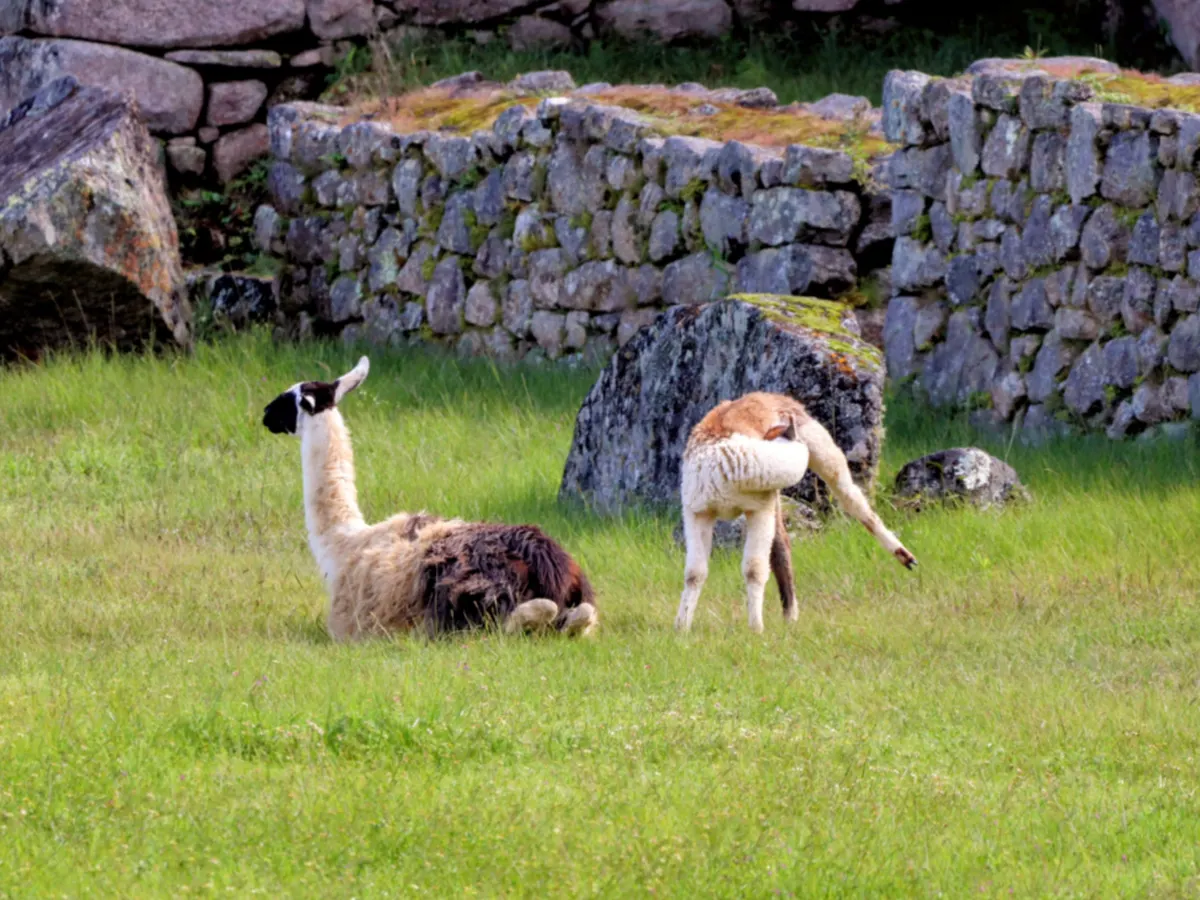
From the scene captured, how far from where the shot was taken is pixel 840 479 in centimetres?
839

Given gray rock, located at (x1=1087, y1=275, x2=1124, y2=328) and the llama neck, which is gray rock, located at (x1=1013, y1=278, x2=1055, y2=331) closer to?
gray rock, located at (x1=1087, y1=275, x2=1124, y2=328)

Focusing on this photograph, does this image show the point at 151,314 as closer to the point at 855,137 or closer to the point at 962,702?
the point at 855,137

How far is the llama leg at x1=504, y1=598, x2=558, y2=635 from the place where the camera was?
7.59 metres

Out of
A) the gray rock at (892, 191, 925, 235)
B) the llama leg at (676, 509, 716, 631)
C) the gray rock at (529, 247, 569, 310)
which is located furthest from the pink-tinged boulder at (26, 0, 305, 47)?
the llama leg at (676, 509, 716, 631)

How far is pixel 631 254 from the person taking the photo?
13.7 metres

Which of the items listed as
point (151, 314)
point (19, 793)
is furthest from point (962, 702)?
point (151, 314)

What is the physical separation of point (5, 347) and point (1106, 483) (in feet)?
28.3

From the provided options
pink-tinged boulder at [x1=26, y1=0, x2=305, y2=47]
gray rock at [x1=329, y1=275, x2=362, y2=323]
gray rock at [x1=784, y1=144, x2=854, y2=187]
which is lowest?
gray rock at [x1=329, y1=275, x2=362, y2=323]

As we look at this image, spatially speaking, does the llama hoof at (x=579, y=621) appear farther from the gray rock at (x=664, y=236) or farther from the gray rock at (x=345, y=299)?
the gray rock at (x=345, y=299)

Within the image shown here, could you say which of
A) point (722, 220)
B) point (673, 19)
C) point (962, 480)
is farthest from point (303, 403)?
point (673, 19)

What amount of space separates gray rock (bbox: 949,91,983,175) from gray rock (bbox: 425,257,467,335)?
4.59 meters

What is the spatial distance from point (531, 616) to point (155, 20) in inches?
430

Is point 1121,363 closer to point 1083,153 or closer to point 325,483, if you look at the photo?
point 1083,153

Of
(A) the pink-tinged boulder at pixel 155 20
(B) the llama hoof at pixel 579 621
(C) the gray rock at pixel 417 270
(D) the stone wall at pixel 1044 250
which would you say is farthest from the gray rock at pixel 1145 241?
(A) the pink-tinged boulder at pixel 155 20
